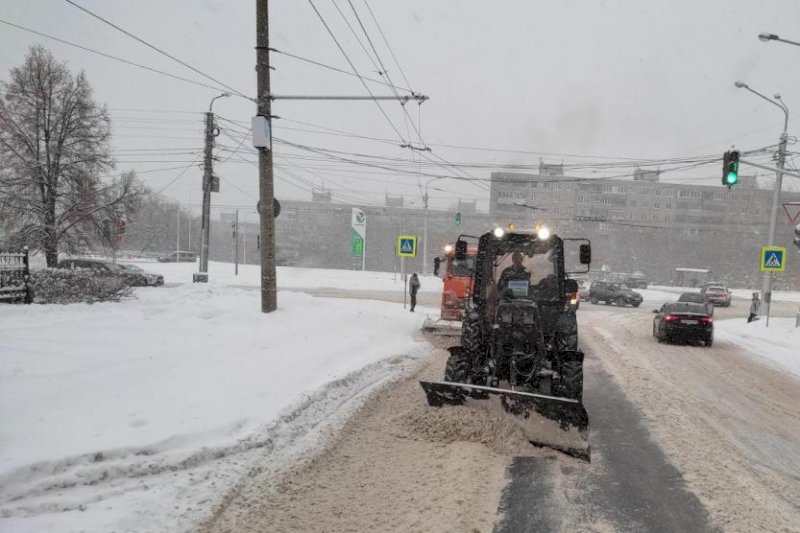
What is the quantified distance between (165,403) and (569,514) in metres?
4.45

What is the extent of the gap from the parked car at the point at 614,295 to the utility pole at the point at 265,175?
84.2ft

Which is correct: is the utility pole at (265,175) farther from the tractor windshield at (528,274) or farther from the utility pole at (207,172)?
the utility pole at (207,172)

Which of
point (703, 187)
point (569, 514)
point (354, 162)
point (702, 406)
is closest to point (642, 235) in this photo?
point (703, 187)

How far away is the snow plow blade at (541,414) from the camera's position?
5.34 meters

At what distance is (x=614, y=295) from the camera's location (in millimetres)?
32469

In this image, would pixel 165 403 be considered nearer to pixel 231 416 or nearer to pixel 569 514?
pixel 231 416

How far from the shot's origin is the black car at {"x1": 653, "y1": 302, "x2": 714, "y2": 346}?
15.2 meters

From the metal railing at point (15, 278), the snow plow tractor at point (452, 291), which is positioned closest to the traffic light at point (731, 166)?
the snow plow tractor at point (452, 291)

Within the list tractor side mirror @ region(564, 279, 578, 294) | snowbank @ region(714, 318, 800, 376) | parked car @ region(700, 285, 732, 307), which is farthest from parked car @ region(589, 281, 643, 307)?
tractor side mirror @ region(564, 279, 578, 294)

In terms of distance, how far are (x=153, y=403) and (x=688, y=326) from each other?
576 inches

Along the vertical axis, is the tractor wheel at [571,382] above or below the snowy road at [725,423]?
above

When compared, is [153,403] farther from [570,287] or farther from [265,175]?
[265,175]

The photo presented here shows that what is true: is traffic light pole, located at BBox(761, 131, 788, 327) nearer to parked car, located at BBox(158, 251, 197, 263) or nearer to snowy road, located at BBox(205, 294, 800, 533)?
snowy road, located at BBox(205, 294, 800, 533)

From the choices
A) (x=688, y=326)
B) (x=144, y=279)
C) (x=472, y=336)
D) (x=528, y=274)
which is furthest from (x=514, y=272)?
(x=144, y=279)
